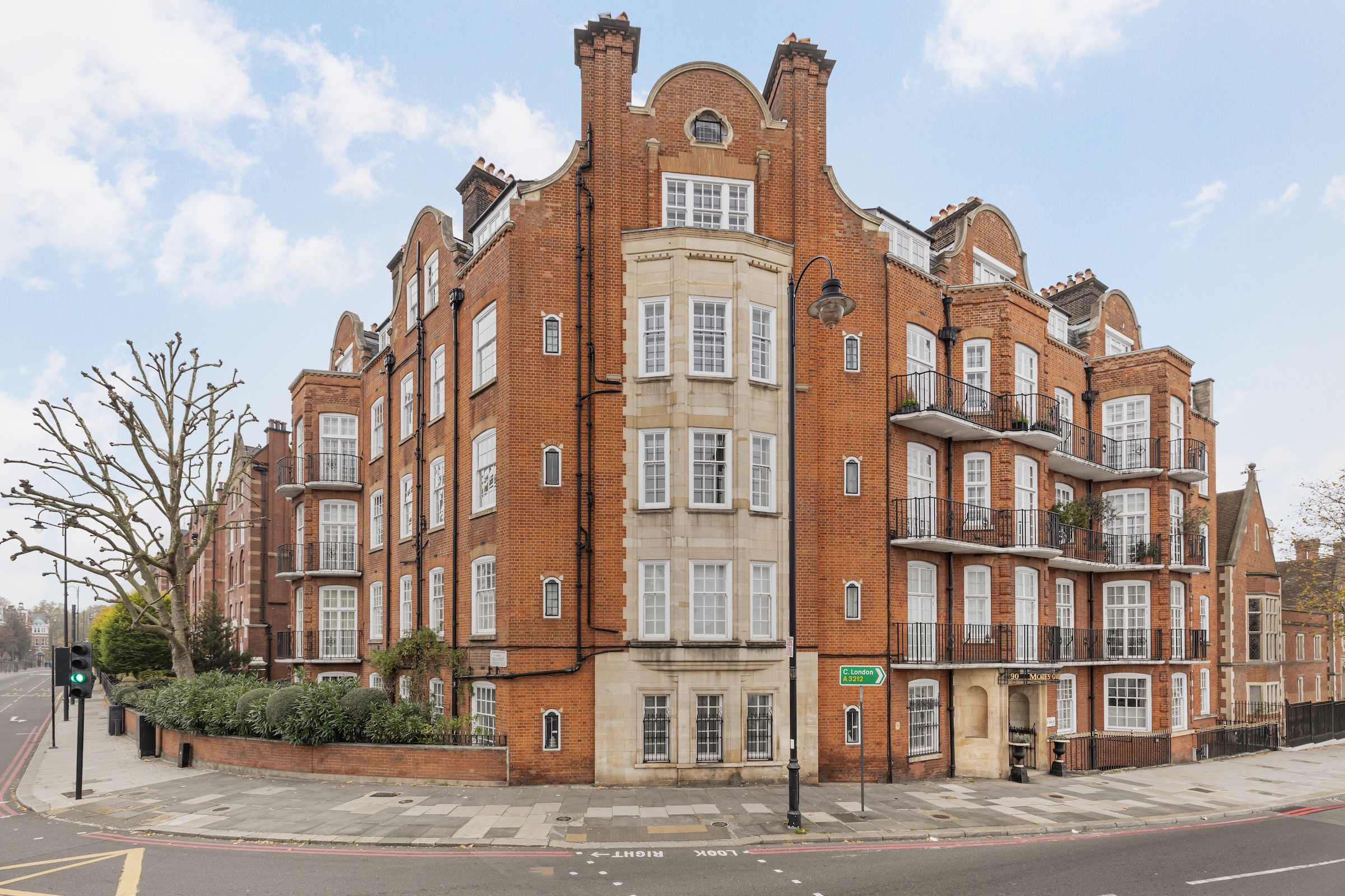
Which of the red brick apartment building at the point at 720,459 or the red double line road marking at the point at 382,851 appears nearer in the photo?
the red double line road marking at the point at 382,851

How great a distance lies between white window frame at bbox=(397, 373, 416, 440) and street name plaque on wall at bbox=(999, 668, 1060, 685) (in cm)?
1824

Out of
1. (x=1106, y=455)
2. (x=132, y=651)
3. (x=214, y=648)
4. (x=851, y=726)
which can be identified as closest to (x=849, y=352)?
(x=851, y=726)

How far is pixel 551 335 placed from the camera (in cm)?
2086

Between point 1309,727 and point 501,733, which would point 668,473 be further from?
point 1309,727

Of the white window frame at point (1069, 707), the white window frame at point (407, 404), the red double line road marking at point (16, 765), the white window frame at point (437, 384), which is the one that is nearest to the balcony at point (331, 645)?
the white window frame at point (407, 404)

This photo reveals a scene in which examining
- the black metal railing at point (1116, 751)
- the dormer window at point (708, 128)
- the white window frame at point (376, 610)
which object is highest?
the dormer window at point (708, 128)

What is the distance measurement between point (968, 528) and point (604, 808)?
12426 mm

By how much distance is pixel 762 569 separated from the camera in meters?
20.7

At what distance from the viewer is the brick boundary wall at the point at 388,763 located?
18891mm

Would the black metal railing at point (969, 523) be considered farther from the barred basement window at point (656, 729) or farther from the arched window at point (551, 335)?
the arched window at point (551, 335)

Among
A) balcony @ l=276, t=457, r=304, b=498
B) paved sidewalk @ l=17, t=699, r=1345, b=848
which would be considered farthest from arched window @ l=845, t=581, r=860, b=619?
balcony @ l=276, t=457, r=304, b=498

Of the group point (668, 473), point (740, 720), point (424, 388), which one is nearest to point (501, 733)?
point (740, 720)

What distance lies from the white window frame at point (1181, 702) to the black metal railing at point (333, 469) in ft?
96.8

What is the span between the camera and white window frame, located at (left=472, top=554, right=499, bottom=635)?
21328 millimetres
